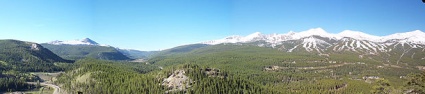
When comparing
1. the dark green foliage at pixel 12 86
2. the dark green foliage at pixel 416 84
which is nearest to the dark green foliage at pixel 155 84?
the dark green foliage at pixel 12 86

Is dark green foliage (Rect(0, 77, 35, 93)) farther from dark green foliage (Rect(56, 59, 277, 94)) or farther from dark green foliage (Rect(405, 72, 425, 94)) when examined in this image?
dark green foliage (Rect(405, 72, 425, 94))

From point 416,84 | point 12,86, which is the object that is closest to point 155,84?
point 12,86

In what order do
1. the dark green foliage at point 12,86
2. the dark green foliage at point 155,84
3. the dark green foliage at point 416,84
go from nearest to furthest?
the dark green foliage at point 416,84, the dark green foliage at point 155,84, the dark green foliage at point 12,86

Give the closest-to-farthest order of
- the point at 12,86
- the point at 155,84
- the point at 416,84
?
the point at 416,84 < the point at 155,84 < the point at 12,86

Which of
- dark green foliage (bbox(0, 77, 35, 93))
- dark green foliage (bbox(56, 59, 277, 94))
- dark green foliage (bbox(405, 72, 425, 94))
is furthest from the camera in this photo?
dark green foliage (bbox(0, 77, 35, 93))

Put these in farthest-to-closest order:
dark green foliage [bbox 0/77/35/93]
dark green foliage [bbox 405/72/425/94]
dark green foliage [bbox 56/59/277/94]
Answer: dark green foliage [bbox 0/77/35/93] < dark green foliage [bbox 56/59/277/94] < dark green foliage [bbox 405/72/425/94]

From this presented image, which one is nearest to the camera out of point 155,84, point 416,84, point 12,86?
point 416,84

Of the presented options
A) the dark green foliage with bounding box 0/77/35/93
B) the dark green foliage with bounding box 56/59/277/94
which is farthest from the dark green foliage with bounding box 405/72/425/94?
the dark green foliage with bounding box 0/77/35/93

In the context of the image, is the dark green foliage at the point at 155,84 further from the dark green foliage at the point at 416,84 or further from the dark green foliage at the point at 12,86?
→ the dark green foliage at the point at 416,84

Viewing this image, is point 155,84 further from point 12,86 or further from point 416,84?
point 416,84

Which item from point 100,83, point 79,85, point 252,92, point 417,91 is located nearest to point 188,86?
point 252,92

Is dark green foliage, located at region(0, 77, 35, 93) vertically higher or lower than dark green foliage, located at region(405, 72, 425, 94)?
lower
